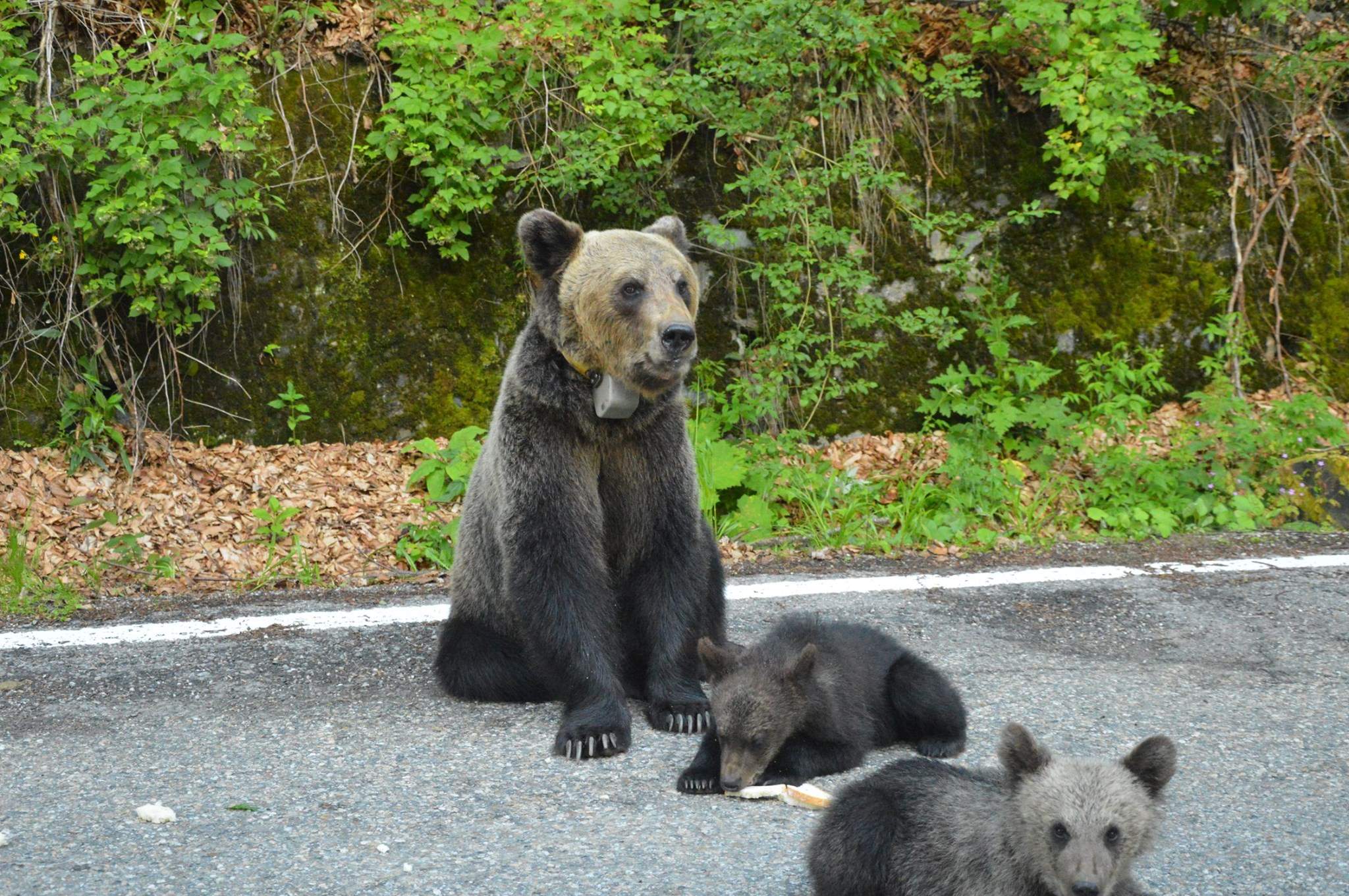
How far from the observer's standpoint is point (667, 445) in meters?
5.10

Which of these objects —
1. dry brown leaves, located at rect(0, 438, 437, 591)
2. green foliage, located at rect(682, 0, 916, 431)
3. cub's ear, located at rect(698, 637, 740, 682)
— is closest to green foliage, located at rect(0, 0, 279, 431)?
dry brown leaves, located at rect(0, 438, 437, 591)

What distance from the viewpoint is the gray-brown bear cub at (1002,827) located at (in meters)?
2.82

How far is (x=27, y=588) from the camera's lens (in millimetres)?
6629

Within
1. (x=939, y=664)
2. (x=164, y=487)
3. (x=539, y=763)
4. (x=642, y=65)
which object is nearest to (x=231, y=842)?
(x=539, y=763)

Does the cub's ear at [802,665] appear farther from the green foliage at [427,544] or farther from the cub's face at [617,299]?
the green foliage at [427,544]

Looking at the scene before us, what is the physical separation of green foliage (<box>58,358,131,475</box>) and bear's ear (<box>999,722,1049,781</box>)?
6442 mm

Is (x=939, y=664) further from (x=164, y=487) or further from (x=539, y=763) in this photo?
(x=164, y=487)

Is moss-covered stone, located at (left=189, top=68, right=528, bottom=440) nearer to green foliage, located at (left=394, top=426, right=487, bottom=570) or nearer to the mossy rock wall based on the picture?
the mossy rock wall

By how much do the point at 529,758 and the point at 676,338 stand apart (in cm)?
157

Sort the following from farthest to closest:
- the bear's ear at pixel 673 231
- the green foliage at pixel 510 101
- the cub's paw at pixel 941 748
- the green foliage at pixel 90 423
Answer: the green foliage at pixel 510 101 < the green foliage at pixel 90 423 < the bear's ear at pixel 673 231 < the cub's paw at pixel 941 748

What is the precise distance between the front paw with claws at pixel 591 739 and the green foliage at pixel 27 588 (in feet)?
9.60

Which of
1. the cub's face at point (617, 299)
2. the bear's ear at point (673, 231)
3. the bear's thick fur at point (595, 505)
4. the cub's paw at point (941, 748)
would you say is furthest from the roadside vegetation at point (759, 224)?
the cub's paw at point (941, 748)

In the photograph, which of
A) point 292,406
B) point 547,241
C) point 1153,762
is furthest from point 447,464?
point 1153,762

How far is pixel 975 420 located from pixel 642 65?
10.9 feet
